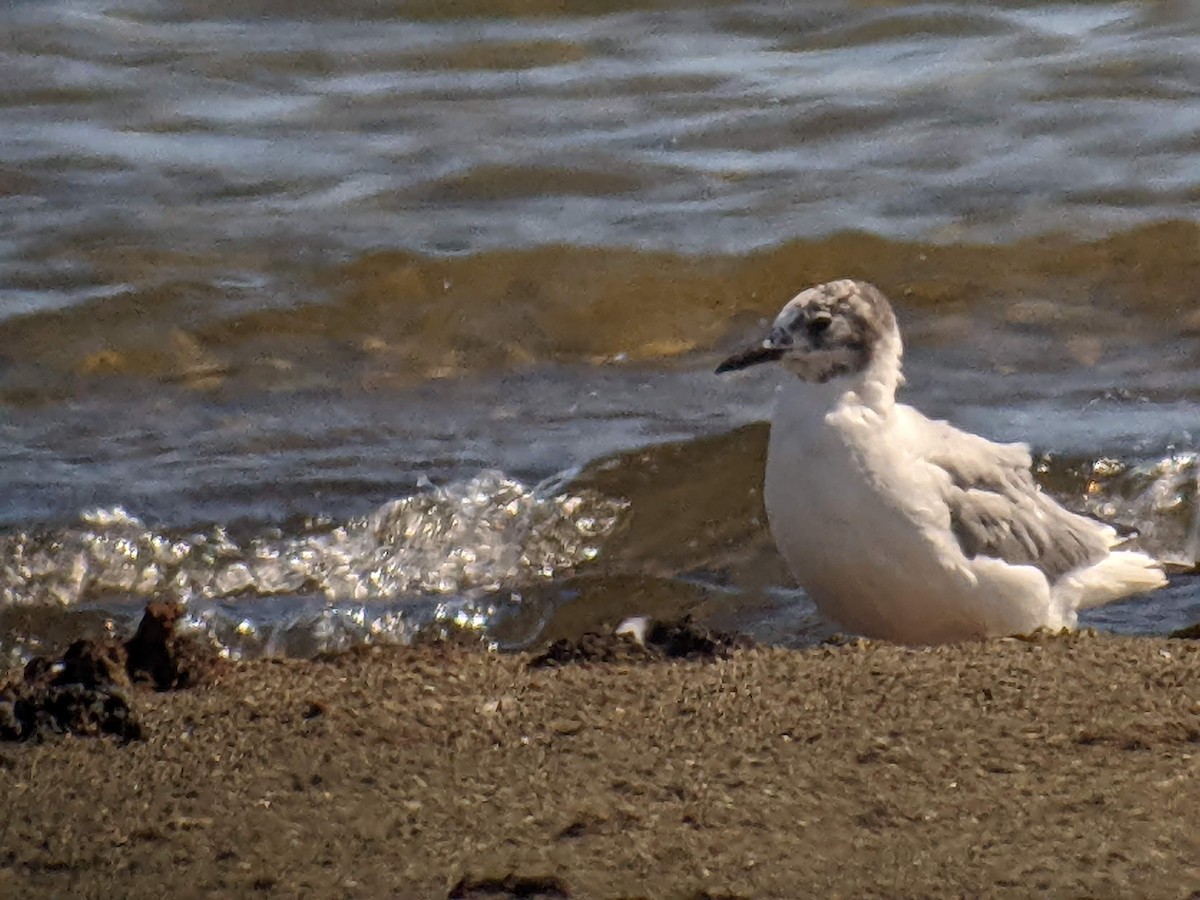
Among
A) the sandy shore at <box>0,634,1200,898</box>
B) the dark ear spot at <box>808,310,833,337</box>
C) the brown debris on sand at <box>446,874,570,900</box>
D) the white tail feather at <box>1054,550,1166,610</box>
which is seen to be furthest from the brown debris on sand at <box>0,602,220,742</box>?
the white tail feather at <box>1054,550,1166,610</box>

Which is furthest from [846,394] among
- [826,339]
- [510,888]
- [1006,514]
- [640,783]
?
[510,888]

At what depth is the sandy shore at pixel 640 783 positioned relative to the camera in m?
4.09

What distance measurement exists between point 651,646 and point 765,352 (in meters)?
1.10

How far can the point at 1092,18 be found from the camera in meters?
13.6

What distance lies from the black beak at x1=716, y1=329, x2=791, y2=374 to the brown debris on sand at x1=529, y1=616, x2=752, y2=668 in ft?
2.98

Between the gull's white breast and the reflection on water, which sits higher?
the gull's white breast

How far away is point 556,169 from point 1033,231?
101 inches

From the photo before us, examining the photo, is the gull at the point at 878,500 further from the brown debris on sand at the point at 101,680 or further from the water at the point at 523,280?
the brown debris on sand at the point at 101,680

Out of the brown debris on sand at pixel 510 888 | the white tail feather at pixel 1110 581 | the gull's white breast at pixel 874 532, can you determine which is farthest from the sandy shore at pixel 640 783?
the white tail feather at pixel 1110 581

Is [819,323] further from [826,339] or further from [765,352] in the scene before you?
[765,352]

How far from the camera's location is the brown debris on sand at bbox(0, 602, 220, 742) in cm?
492

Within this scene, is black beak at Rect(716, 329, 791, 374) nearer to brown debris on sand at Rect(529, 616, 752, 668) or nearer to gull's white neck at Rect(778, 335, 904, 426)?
gull's white neck at Rect(778, 335, 904, 426)

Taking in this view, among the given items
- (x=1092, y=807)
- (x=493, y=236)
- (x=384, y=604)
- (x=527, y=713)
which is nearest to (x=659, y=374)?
(x=493, y=236)

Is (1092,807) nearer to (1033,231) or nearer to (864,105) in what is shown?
(1033,231)
